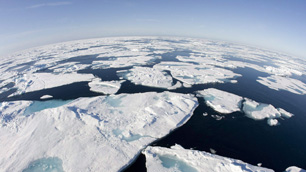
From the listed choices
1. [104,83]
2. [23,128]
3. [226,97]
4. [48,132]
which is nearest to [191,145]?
[226,97]

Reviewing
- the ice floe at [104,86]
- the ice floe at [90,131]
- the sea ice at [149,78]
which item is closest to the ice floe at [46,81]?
the ice floe at [104,86]

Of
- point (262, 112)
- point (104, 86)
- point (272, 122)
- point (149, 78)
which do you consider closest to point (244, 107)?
point (262, 112)

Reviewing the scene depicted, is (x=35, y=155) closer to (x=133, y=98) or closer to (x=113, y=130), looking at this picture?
(x=113, y=130)

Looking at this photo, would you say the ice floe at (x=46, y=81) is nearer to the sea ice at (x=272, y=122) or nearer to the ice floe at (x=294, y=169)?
the sea ice at (x=272, y=122)

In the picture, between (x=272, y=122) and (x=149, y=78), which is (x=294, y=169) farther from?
(x=149, y=78)

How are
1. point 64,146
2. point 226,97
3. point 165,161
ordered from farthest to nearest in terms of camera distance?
point 226,97, point 64,146, point 165,161

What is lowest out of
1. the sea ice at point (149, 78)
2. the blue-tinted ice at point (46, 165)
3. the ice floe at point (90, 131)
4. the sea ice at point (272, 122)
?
the sea ice at point (272, 122)

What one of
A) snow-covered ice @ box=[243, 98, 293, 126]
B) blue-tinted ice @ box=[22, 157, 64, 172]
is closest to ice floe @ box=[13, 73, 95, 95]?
blue-tinted ice @ box=[22, 157, 64, 172]
